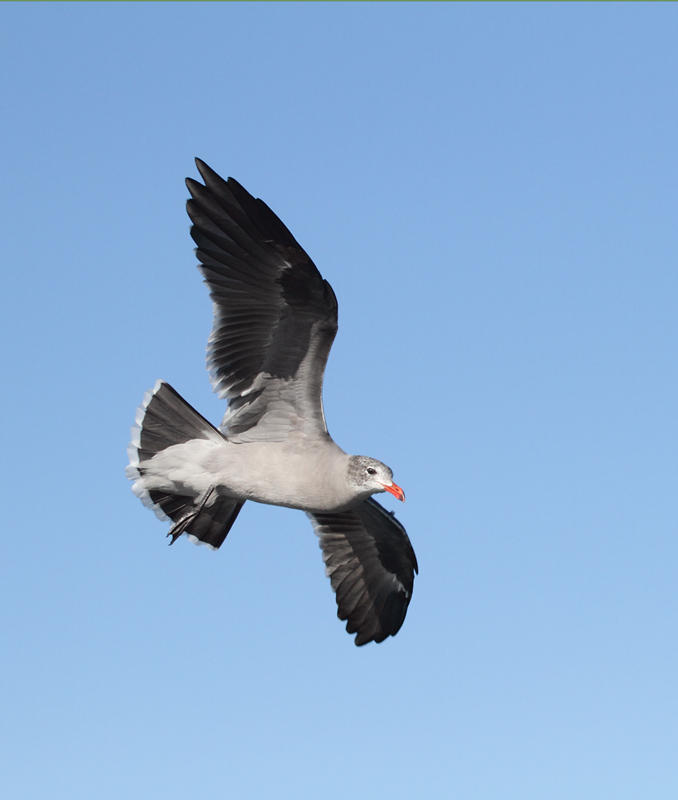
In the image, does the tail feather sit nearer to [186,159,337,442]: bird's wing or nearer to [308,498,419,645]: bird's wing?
[186,159,337,442]: bird's wing

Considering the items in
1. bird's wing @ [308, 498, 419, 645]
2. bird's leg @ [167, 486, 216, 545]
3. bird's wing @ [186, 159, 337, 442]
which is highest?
bird's wing @ [186, 159, 337, 442]

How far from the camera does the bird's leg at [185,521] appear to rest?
9.48 meters

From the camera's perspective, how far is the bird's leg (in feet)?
31.1

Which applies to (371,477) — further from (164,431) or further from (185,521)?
(164,431)

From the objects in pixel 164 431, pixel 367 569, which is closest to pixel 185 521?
pixel 164 431

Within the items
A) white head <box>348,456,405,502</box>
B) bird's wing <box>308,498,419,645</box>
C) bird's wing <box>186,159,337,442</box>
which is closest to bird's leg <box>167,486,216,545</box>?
bird's wing <box>186,159,337,442</box>

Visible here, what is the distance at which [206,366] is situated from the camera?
9367 millimetres

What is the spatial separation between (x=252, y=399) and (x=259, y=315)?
81 cm

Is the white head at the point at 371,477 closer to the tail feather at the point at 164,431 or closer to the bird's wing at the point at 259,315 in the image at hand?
the bird's wing at the point at 259,315

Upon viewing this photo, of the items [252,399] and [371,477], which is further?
[252,399]

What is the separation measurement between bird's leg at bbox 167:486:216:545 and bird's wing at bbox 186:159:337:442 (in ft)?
2.05

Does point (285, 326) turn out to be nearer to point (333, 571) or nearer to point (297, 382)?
point (297, 382)

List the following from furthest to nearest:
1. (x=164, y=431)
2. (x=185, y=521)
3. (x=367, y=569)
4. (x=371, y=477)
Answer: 1. (x=367, y=569)
2. (x=185, y=521)
3. (x=164, y=431)
4. (x=371, y=477)

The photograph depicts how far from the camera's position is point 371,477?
357 inches
